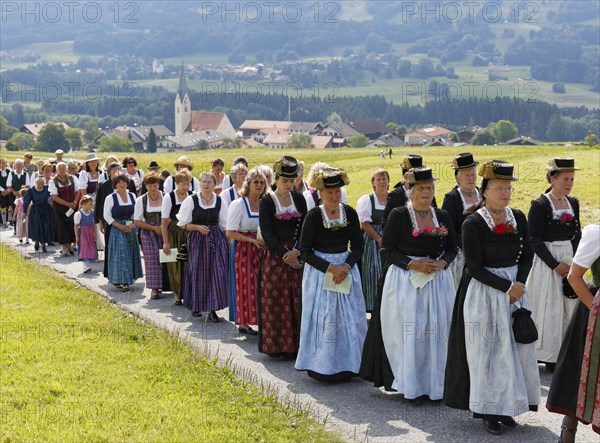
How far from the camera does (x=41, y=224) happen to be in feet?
61.9

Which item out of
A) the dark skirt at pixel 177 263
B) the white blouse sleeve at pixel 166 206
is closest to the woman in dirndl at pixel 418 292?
the white blouse sleeve at pixel 166 206

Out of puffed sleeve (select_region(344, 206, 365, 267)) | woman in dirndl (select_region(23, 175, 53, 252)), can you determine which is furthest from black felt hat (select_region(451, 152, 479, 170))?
woman in dirndl (select_region(23, 175, 53, 252))

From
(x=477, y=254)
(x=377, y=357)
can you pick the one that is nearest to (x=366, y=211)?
(x=377, y=357)

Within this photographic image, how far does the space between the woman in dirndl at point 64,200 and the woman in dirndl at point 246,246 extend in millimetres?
8215

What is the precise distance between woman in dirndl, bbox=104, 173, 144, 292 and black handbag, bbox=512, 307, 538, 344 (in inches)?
318

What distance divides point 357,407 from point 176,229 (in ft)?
18.1

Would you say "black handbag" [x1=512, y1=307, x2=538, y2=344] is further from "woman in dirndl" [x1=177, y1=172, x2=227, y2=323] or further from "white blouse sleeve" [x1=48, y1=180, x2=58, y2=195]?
"white blouse sleeve" [x1=48, y1=180, x2=58, y2=195]

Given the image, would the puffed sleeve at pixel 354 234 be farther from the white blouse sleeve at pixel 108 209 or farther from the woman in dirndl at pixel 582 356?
the white blouse sleeve at pixel 108 209

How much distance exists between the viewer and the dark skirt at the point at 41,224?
18797mm

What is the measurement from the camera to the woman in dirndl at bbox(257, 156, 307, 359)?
9.38m

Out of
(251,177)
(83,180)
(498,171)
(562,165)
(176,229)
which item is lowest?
(176,229)

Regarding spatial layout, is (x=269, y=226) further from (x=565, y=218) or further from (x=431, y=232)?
(x=565, y=218)

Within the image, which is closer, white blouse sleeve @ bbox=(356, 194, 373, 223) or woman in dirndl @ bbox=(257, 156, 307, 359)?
woman in dirndl @ bbox=(257, 156, 307, 359)

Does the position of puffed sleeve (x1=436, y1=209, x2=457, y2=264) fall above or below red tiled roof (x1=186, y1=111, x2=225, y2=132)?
above
